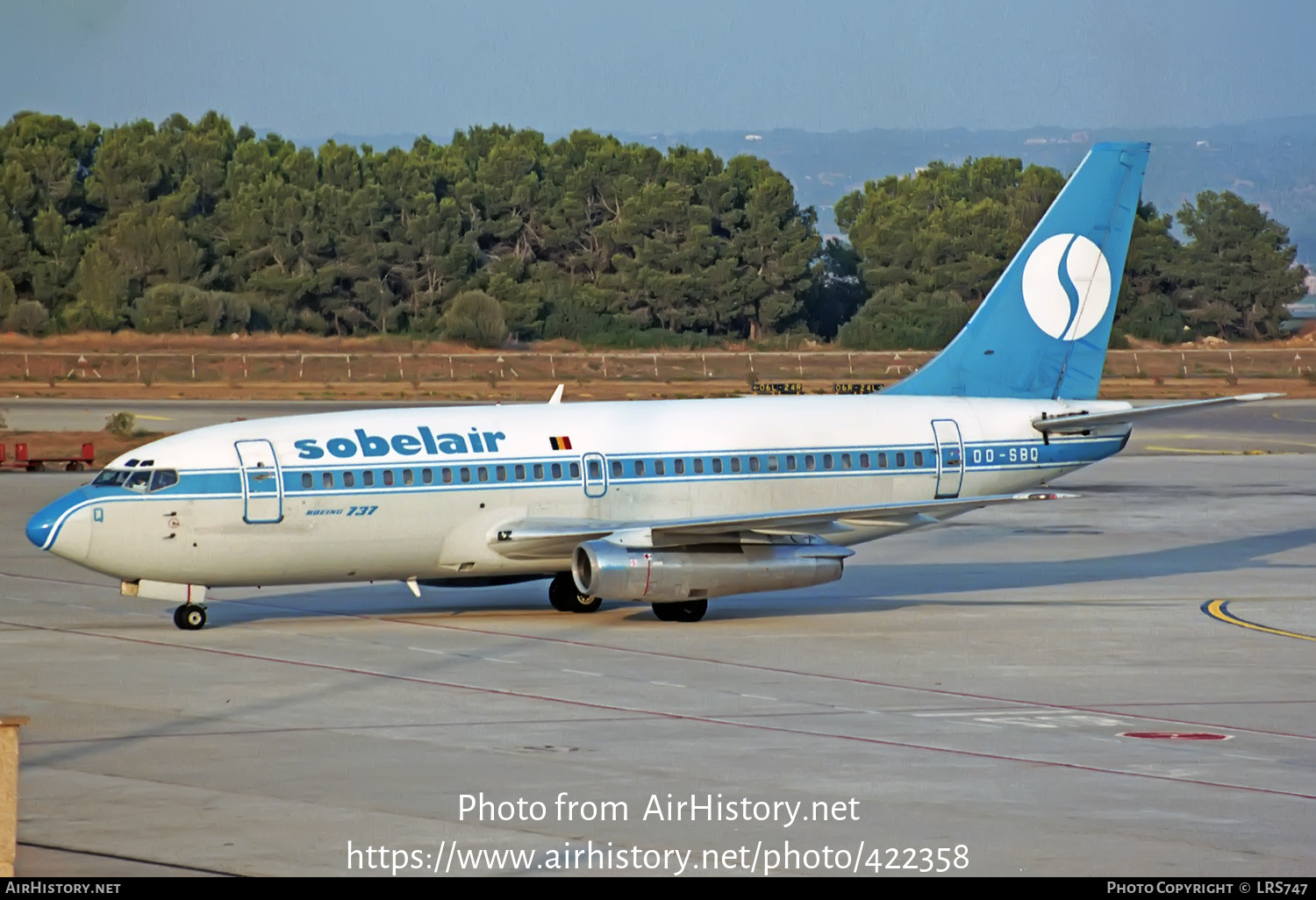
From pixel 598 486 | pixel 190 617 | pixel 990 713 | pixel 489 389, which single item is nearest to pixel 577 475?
pixel 598 486

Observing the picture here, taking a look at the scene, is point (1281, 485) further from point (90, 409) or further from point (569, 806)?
point (90, 409)

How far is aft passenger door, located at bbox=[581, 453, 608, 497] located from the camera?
1256 inches

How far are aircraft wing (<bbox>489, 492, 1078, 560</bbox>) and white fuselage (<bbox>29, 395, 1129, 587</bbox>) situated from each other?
26cm

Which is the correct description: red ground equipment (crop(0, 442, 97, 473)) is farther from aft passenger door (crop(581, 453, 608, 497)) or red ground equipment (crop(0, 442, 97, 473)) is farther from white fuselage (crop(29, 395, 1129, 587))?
aft passenger door (crop(581, 453, 608, 497))

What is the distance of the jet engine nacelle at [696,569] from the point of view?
29.9 meters

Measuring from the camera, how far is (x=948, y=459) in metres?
34.4

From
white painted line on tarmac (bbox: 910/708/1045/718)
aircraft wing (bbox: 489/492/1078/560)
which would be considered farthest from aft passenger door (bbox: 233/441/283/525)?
white painted line on tarmac (bbox: 910/708/1045/718)

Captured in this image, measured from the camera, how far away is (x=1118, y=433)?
3616 cm

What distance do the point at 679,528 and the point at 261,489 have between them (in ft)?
22.1

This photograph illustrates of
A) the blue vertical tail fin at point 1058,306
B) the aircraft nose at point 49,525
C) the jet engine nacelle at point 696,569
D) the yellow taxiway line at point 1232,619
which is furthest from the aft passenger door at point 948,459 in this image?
the aircraft nose at point 49,525

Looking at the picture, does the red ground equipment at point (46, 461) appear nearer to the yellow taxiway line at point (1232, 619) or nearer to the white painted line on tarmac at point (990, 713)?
the yellow taxiway line at point (1232, 619)

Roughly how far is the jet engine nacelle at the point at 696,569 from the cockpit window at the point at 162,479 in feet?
21.4

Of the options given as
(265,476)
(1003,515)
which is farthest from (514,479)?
(1003,515)

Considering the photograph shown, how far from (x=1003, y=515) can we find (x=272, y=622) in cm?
2408
